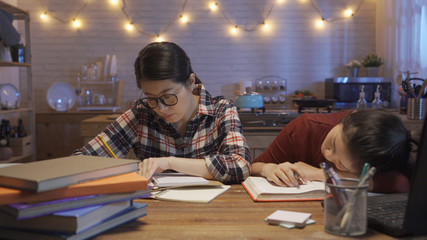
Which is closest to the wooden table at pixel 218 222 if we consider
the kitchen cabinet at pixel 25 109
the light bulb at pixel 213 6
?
the kitchen cabinet at pixel 25 109

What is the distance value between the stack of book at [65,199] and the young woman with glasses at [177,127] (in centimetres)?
52

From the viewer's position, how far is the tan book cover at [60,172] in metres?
0.80

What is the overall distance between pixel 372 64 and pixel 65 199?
15.6 ft

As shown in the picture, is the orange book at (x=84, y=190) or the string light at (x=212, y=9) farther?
the string light at (x=212, y=9)

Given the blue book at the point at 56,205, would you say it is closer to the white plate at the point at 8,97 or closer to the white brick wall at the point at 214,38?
the white plate at the point at 8,97

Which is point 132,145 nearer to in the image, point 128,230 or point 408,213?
point 128,230

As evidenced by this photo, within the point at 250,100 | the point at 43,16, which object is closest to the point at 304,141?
the point at 250,100

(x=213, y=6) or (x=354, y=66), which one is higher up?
(x=213, y=6)

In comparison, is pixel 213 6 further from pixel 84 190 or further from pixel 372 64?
pixel 84 190

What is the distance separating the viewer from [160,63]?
160 cm

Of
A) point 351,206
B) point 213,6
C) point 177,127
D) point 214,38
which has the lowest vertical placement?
point 351,206

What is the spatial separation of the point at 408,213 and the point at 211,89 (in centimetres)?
469

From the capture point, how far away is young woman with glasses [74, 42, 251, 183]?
1.52 m

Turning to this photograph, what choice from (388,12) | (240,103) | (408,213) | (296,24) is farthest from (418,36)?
(408,213)
